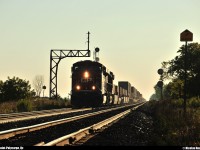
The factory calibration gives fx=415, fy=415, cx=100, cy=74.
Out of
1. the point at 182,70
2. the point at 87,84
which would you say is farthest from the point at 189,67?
the point at 87,84

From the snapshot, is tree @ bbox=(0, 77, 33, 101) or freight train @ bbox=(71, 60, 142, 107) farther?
tree @ bbox=(0, 77, 33, 101)

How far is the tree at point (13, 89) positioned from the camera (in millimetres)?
37469

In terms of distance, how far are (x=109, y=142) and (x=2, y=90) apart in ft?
93.5

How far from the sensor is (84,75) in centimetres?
3431

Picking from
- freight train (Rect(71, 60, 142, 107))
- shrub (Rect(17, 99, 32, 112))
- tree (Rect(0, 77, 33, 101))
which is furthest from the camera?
tree (Rect(0, 77, 33, 101))

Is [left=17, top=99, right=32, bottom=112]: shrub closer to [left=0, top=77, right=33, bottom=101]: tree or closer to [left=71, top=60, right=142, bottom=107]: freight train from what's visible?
[left=71, top=60, right=142, bottom=107]: freight train

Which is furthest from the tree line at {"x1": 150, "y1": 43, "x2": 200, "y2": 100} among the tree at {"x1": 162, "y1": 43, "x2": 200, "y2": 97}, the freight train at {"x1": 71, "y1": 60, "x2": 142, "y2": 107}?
the freight train at {"x1": 71, "y1": 60, "x2": 142, "y2": 107}

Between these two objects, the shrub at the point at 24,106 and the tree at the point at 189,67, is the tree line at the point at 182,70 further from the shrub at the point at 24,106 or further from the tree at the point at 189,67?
the shrub at the point at 24,106

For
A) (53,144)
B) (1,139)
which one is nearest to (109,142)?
(53,144)

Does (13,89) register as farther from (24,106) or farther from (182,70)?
(182,70)

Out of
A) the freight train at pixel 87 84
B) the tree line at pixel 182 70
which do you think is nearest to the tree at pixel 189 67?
the tree line at pixel 182 70

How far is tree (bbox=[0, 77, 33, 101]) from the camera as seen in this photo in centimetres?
3747

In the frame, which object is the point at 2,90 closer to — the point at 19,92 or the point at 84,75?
the point at 19,92

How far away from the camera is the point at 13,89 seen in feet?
124
